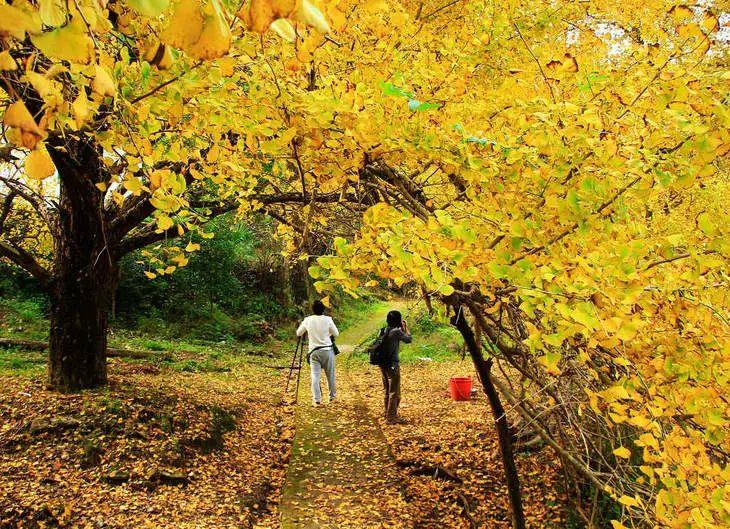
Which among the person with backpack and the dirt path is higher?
the person with backpack

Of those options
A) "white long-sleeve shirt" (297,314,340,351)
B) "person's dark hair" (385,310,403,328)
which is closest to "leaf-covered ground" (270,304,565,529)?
"white long-sleeve shirt" (297,314,340,351)

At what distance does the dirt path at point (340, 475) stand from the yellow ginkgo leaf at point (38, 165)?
3921 mm

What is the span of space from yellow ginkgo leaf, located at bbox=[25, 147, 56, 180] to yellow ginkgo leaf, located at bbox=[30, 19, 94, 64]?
0.38 metres

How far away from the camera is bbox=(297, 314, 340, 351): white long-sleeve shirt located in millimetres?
6855

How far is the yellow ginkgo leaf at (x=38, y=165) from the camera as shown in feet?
3.54

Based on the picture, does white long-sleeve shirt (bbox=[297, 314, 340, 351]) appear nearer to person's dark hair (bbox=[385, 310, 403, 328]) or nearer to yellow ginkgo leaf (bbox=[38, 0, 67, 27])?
person's dark hair (bbox=[385, 310, 403, 328])

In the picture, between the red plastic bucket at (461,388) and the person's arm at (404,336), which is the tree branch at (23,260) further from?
the red plastic bucket at (461,388)

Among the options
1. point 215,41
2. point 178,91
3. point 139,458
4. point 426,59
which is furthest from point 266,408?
point 215,41

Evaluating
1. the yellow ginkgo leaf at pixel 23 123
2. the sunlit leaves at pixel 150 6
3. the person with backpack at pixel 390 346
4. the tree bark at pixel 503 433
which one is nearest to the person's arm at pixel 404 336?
the person with backpack at pixel 390 346

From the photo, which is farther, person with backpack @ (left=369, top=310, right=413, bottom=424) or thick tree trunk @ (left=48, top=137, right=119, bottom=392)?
person with backpack @ (left=369, top=310, right=413, bottom=424)

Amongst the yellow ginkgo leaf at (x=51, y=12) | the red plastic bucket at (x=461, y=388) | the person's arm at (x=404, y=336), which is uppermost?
the yellow ginkgo leaf at (x=51, y=12)

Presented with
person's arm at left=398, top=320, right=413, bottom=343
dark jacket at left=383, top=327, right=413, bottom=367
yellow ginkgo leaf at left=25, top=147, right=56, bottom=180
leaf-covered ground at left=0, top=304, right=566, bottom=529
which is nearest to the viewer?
yellow ginkgo leaf at left=25, top=147, right=56, bottom=180

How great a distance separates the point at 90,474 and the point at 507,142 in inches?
186

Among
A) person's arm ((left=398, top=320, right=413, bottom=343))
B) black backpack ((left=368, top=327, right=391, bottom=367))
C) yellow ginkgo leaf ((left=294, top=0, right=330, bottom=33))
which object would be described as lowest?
black backpack ((left=368, top=327, right=391, bottom=367))
